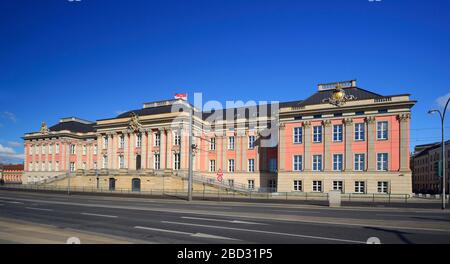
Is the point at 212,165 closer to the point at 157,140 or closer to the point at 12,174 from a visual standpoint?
the point at 157,140

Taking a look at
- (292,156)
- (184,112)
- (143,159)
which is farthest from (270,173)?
(143,159)

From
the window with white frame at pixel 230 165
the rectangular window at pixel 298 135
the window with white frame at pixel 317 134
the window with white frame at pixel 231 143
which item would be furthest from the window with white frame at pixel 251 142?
the window with white frame at pixel 317 134

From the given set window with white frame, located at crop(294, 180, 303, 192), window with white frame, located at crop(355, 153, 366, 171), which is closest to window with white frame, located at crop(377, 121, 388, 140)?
window with white frame, located at crop(355, 153, 366, 171)

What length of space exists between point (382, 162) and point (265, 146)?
1997cm

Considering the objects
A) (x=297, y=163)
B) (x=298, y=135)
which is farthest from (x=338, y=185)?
(x=298, y=135)

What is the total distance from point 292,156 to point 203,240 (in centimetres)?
4108

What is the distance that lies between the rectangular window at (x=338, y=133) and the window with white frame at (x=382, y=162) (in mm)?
5714

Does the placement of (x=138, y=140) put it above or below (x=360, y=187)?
above

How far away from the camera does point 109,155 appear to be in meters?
69.2

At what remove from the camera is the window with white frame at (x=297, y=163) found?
5038 centimetres

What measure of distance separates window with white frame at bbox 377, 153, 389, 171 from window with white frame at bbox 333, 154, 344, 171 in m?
4.86

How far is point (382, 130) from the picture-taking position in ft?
148

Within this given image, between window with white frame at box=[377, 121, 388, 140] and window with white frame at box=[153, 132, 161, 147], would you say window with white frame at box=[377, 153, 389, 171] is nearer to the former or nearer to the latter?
window with white frame at box=[377, 121, 388, 140]

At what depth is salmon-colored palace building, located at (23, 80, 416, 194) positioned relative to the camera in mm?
44844
